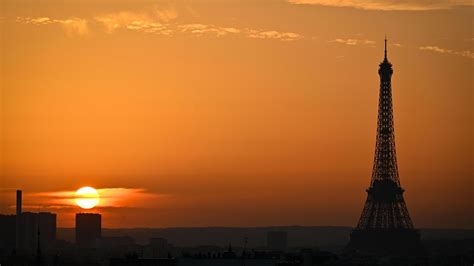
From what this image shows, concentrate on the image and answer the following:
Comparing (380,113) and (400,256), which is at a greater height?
(380,113)

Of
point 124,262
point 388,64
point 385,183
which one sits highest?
point 388,64

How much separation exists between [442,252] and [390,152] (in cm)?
2085

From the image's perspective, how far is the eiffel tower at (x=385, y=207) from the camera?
506 feet

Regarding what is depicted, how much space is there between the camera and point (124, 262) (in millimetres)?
105500

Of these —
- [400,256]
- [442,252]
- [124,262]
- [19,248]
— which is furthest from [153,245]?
[124,262]

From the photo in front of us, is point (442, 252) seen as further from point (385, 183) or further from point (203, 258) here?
point (203, 258)

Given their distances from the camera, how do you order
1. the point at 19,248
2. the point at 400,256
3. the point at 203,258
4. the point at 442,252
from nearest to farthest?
the point at 203,258 < the point at 400,256 < the point at 442,252 < the point at 19,248

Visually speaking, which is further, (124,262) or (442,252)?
(442,252)

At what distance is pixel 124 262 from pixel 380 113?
56.0 meters

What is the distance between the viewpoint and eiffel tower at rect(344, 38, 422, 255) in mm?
154375

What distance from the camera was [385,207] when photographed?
509 feet

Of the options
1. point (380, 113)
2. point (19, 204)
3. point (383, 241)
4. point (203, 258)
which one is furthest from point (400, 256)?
point (19, 204)

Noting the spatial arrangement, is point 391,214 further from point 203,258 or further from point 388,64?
point 203,258

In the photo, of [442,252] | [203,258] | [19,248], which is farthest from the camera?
[19,248]
